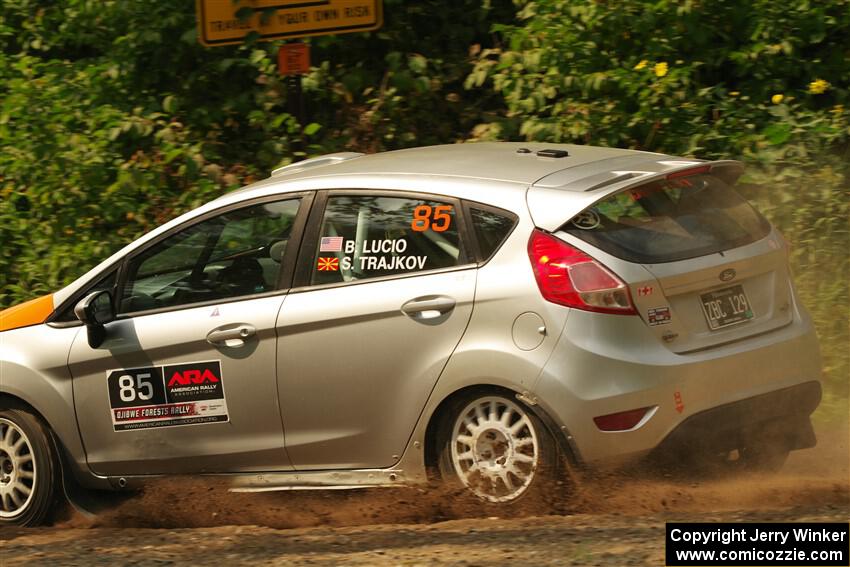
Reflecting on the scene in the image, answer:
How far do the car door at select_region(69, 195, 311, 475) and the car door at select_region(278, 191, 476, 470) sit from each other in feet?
0.40

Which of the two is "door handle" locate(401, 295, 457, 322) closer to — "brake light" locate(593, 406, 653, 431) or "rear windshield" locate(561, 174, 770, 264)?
"rear windshield" locate(561, 174, 770, 264)

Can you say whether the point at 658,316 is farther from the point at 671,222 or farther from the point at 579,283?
the point at 671,222

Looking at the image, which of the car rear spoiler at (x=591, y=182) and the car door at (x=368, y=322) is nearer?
the car rear spoiler at (x=591, y=182)

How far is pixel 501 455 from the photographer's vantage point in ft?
16.4

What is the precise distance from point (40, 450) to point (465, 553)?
260 centimetres

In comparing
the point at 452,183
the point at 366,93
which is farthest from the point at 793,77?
the point at 452,183

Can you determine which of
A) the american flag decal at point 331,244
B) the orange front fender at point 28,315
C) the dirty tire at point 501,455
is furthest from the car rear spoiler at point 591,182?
the orange front fender at point 28,315

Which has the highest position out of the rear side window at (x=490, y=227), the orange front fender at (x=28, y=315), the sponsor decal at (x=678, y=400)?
the rear side window at (x=490, y=227)

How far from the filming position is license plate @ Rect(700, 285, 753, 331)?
5.04m

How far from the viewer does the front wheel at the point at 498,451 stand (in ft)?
16.1

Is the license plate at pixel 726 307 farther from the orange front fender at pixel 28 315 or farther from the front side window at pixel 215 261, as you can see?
the orange front fender at pixel 28 315

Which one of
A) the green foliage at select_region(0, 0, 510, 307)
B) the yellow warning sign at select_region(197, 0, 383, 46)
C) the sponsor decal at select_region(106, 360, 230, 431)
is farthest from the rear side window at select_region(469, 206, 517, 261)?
the green foliage at select_region(0, 0, 510, 307)

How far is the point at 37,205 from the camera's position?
32.0 feet

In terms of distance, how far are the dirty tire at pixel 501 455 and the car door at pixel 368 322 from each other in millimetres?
207
